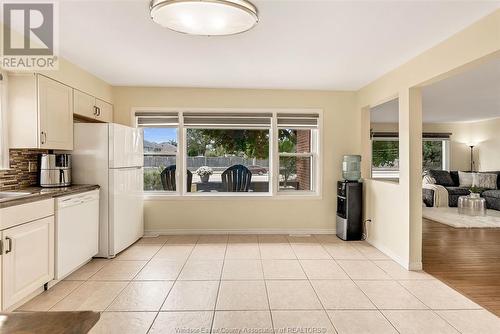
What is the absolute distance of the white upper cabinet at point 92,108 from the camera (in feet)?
12.5

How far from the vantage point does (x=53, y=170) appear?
3.39m

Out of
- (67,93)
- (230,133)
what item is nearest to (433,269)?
(230,133)

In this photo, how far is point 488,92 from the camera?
17.0ft

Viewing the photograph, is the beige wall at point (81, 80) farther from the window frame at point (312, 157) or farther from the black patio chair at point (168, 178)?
the window frame at point (312, 157)

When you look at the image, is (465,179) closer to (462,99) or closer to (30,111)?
(462,99)

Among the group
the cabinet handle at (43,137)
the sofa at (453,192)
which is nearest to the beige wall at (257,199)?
the cabinet handle at (43,137)

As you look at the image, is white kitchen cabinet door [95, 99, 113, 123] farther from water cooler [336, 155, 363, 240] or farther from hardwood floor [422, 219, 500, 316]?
hardwood floor [422, 219, 500, 316]

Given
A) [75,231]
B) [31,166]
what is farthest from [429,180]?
[31,166]

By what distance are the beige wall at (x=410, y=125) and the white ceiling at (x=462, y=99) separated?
2.98ft

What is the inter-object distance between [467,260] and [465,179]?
502 cm

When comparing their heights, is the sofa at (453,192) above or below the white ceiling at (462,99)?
below

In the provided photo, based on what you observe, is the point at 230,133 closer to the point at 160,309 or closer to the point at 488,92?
the point at 160,309

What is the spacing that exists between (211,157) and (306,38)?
277 cm

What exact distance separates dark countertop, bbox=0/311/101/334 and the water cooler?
4.19m
